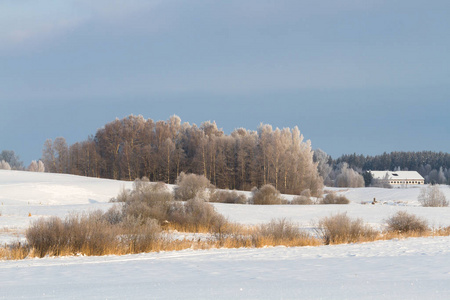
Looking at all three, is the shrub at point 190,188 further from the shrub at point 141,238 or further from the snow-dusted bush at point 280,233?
the shrub at point 141,238

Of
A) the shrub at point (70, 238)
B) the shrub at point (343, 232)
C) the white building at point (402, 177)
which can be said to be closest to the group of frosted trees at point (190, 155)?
the shrub at point (343, 232)

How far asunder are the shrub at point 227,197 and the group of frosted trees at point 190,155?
1535 centimetres

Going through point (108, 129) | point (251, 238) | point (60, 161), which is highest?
point (108, 129)

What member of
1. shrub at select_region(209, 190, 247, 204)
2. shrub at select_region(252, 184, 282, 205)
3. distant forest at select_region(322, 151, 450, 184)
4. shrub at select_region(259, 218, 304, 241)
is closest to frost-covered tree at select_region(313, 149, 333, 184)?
shrub at select_region(209, 190, 247, 204)

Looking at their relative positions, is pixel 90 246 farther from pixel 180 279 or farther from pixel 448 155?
pixel 448 155

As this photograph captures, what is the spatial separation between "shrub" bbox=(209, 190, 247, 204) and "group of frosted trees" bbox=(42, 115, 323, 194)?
50.4ft

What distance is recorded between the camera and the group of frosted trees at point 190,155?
61594 millimetres

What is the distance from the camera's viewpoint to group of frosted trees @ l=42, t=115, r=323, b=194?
61.6 meters

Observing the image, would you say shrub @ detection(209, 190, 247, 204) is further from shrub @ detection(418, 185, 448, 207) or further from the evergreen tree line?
the evergreen tree line

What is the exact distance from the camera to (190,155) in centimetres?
7150

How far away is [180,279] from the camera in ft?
28.9

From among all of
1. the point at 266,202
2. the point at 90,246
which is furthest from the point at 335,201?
the point at 90,246

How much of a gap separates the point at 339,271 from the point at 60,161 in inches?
2766

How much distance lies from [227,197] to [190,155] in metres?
27.0
